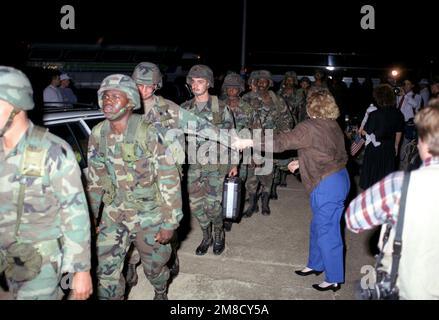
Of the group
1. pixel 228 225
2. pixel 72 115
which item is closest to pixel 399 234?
pixel 72 115

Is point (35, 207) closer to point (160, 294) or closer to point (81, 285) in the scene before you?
point (81, 285)

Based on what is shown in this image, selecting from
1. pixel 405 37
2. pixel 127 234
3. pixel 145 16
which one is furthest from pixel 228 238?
pixel 405 37

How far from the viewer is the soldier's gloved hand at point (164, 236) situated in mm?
3303

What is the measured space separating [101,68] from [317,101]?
1734 cm

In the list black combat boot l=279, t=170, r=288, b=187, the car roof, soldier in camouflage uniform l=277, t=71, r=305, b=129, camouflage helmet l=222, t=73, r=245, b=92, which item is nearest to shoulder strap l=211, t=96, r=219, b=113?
camouflage helmet l=222, t=73, r=245, b=92

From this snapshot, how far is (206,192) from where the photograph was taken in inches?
199

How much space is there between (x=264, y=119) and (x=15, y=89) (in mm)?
4965

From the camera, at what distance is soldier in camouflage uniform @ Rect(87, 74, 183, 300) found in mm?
3231

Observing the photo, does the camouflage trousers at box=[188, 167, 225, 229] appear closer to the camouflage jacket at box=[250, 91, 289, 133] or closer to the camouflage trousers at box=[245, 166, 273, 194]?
the camouflage trousers at box=[245, 166, 273, 194]

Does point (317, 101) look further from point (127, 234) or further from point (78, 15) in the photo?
point (78, 15)

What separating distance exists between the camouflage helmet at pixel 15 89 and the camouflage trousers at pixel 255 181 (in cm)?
447

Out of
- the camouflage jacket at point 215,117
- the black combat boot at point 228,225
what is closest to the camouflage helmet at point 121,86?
the camouflage jacket at point 215,117

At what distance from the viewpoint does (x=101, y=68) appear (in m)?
19.2

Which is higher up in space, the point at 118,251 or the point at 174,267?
the point at 118,251
